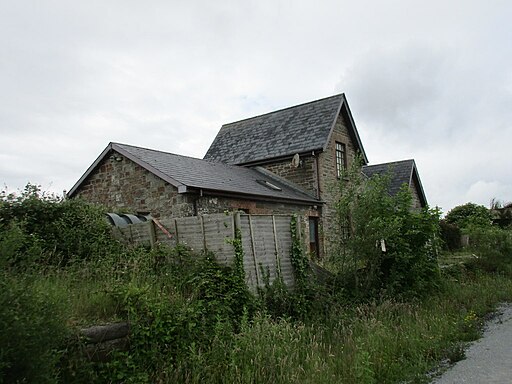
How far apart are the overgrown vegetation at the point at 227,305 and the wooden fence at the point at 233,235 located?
0.23 metres

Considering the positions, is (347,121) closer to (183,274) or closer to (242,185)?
(242,185)

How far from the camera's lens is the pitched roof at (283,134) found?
20828mm

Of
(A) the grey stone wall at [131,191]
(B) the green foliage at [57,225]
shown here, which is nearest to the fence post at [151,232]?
(B) the green foliage at [57,225]

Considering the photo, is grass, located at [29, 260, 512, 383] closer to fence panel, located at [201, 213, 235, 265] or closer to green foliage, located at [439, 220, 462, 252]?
fence panel, located at [201, 213, 235, 265]

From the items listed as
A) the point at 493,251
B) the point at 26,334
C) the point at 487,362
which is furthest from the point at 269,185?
the point at 26,334

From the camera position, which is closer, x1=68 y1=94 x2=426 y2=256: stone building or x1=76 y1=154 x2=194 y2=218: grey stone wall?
x1=76 y1=154 x2=194 y2=218: grey stone wall

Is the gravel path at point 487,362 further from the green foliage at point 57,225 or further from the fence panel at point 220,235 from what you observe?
the green foliage at point 57,225

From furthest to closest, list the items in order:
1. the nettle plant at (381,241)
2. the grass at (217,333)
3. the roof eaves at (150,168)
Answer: the roof eaves at (150,168) → the nettle plant at (381,241) → the grass at (217,333)

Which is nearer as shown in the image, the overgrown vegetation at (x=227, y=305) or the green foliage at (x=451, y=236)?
the overgrown vegetation at (x=227, y=305)

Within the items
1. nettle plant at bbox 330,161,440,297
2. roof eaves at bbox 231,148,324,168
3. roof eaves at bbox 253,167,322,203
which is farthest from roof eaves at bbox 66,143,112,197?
nettle plant at bbox 330,161,440,297

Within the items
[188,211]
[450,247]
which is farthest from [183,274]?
[450,247]

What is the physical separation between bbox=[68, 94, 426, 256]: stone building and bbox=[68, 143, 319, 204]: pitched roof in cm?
3

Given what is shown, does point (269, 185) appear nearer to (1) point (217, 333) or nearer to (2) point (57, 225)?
(2) point (57, 225)

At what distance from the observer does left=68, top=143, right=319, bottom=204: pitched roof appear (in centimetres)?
1432
